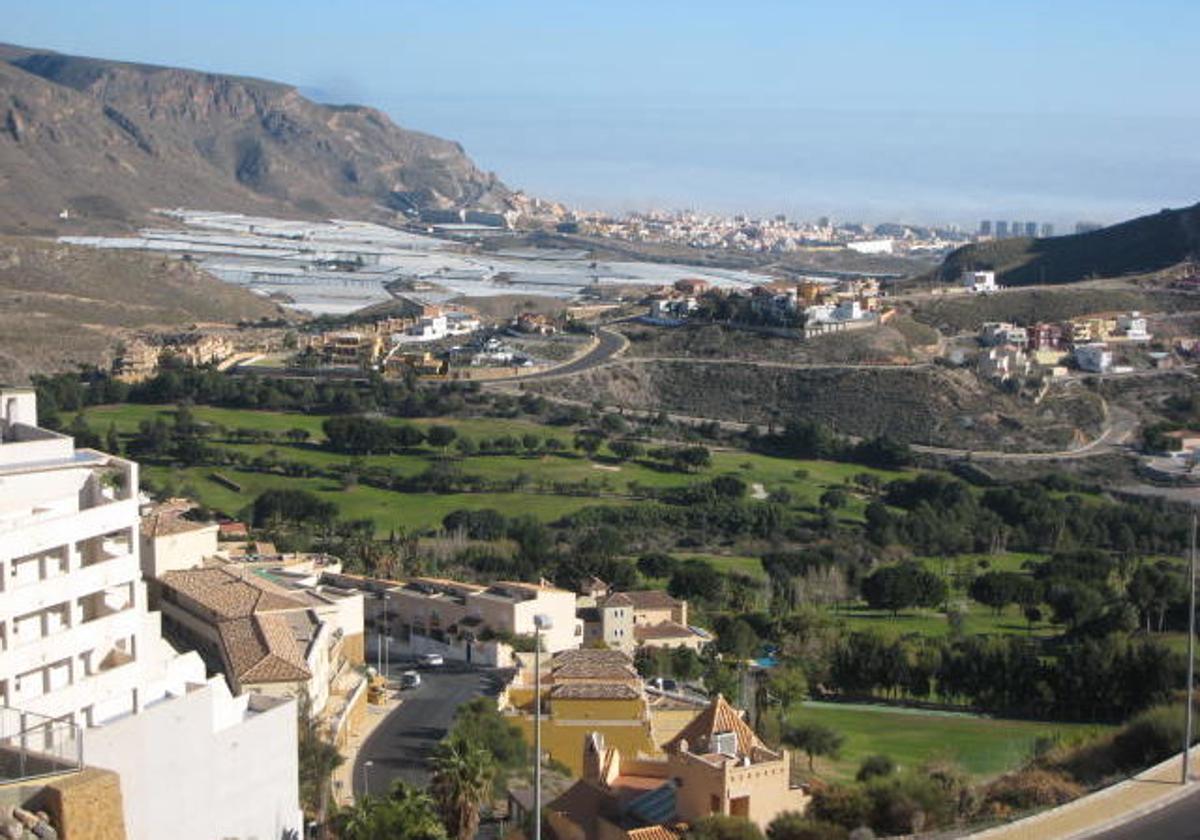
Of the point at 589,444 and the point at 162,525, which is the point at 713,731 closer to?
the point at 162,525

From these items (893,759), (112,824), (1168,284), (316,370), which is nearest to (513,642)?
(893,759)

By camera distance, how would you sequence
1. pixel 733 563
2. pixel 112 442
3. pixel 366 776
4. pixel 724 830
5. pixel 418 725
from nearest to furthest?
pixel 724 830
pixel 366 776
pixel 418 725
pixel 733 563
pixel 112 442

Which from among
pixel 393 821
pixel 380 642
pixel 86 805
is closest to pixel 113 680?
Answer: pixel 393 821

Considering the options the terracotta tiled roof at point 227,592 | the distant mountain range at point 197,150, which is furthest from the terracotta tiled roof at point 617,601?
the distant mountain range at point 197,150

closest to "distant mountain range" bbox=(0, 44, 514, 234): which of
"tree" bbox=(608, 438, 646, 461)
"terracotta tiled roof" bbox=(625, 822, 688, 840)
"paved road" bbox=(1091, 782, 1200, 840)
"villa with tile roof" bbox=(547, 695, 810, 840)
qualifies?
"tree" bbox=(608, 438, 646, 461)

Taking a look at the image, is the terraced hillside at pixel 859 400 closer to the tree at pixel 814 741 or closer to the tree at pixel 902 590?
the tree at pixel 902 590

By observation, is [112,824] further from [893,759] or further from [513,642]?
[513,642]
